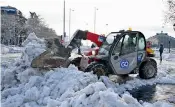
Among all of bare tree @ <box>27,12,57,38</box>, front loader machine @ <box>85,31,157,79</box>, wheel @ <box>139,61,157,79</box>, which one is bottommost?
wheel @ <box>139,61,157,79</box>

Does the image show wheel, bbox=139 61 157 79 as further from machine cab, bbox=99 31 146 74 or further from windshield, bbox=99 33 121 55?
windshield, bbox=99 33 121 55

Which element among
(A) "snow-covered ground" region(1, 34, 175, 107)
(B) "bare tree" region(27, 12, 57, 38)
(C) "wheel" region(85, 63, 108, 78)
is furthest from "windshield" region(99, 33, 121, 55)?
(B) "bare tree" region(27, 12, 57, 38)

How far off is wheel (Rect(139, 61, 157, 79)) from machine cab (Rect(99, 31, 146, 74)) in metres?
0.43

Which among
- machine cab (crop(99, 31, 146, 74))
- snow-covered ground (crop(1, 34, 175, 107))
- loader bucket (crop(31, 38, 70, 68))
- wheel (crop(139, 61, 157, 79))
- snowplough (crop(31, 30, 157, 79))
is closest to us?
snow-covered ground (crop(1, 34, 175, 107))

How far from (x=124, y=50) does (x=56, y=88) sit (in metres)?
4.27

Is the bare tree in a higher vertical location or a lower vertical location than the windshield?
higher

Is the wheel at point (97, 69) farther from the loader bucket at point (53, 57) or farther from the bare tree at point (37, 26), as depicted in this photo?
the bare tree at point (37, 26)

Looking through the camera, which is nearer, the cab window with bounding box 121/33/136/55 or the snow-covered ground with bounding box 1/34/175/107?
the snow-covered ground with bounding box 1/34/175/107

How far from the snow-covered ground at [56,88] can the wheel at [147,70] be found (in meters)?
0.88

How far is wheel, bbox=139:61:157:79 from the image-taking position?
1420 cm

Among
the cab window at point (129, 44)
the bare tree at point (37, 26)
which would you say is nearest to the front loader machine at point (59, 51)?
the cab window at point (129, 44)

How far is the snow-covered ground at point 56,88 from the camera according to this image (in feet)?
24.0

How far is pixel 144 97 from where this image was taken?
35.7ft

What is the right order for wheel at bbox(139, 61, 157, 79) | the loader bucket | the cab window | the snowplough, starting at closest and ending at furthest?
1. the loader bucket
2. the snowplough
3. the cab window
4. wheel at bbox(139, 61, 157, 79)
